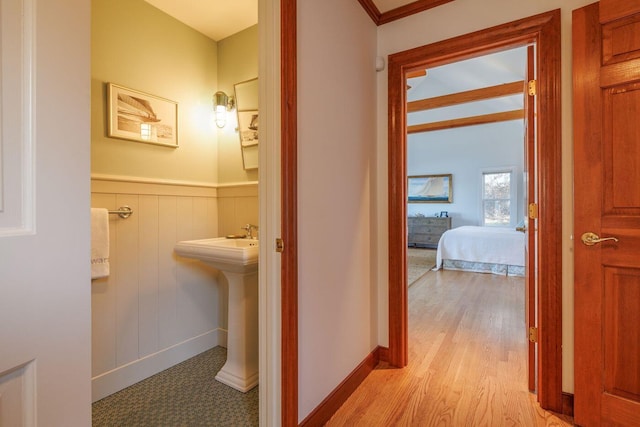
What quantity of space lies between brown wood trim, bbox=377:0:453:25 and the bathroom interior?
0.94 meters

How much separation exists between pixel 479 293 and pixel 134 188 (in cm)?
395

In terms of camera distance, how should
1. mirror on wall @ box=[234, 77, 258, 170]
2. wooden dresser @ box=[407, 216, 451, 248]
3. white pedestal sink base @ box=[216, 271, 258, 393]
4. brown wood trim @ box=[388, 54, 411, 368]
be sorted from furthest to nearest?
wooden dresser @ box=[407, 216, 451, 248], mirror on wall @ box=[234, 77, 258, 170], brown wood trim @ box=[388, 54, 411, 368], white pedestal sink base @ box=[216, 271, 258, 393]

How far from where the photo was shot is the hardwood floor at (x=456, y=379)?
5.40ft

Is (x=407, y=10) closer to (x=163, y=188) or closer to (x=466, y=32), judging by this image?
(x=466, y=32)

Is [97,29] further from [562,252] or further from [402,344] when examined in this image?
[562,252]

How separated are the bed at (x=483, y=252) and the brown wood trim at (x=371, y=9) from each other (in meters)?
4.06

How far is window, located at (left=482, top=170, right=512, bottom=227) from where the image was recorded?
7.47m

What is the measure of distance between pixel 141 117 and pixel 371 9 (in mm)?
1670

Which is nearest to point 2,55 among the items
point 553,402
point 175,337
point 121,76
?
point 121,76

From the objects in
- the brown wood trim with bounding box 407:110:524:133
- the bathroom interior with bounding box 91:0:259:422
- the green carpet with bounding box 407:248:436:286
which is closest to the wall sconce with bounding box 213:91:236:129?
the bathroom interior with bounding box 91:0:259:422

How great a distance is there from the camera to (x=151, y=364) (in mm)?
2031

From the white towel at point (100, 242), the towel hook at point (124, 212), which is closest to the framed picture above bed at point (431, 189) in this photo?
the towel hook at point (124, 212)

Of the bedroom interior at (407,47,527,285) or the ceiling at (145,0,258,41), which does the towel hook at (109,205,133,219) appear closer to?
the ceiling at (145,0,258,41)

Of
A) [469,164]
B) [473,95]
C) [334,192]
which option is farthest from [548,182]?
[469,164]
